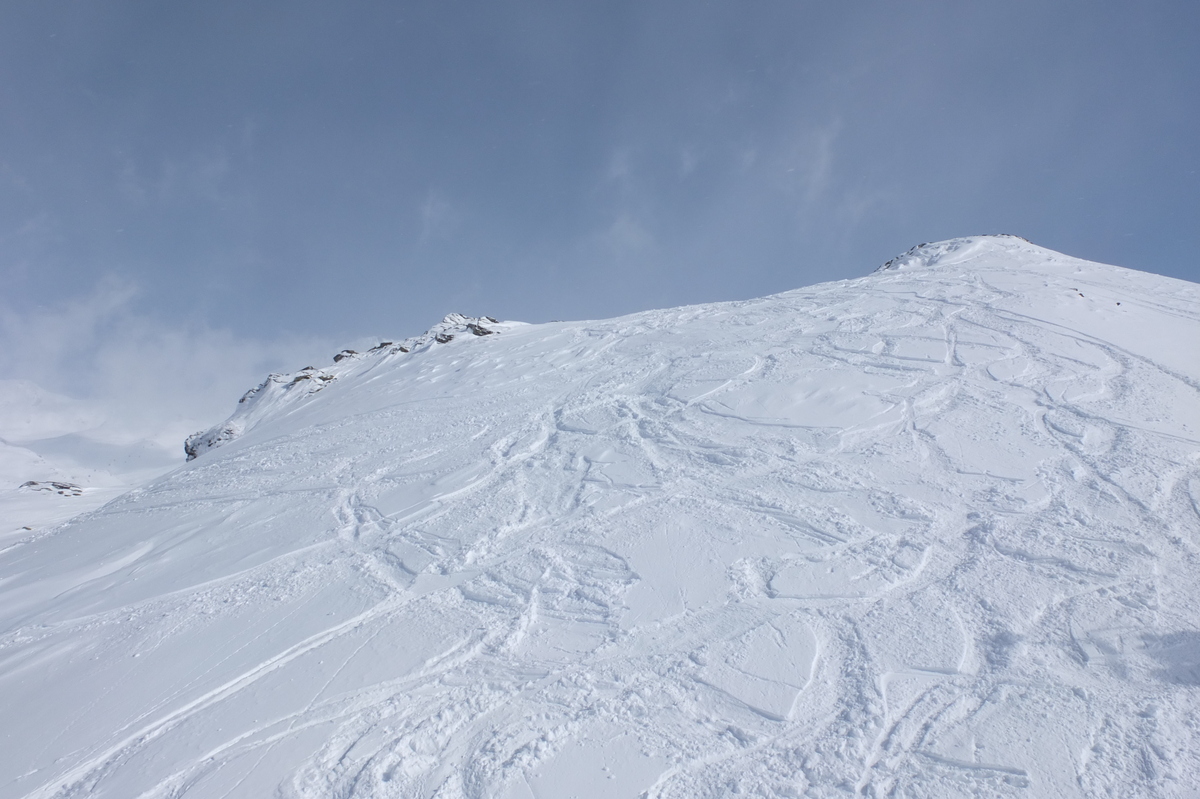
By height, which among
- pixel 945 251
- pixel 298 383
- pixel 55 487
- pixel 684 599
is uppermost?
pixel 945 251

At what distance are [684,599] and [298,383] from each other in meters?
21.4

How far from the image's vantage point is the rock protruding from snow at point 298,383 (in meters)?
19.6

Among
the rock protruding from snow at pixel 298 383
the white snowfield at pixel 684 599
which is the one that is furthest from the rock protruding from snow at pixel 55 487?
the white snowfield at pixel 684 599

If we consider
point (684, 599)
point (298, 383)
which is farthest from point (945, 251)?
point (298, 383)

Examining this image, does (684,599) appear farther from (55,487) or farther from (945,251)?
(55,487)

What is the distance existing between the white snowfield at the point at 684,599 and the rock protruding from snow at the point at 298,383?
10214 mm

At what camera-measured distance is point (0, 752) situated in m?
3.99

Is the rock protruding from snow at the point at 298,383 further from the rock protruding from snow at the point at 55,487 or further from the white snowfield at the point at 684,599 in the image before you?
the white snowfield at the point at 684,599

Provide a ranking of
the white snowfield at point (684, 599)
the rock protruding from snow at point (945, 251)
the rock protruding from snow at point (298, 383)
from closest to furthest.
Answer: the white snowfield at point (684, 599) → the rock protruding from snow at point (945, 251) → the rock protruding from snow at point (298, 383)

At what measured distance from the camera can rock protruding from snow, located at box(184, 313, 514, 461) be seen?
19641 millimetres

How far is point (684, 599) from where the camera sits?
4613mm

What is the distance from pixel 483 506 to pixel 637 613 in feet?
9.14

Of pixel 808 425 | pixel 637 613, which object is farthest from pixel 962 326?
pixel 637 613

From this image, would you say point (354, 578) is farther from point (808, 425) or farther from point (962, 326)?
point (962, 326)
